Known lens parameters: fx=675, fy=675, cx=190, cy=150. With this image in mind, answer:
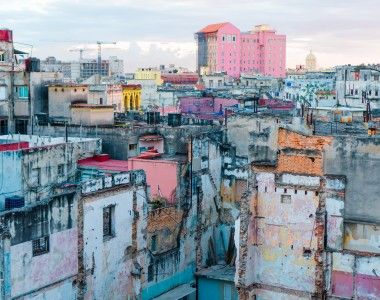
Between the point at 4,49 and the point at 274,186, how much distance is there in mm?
32389

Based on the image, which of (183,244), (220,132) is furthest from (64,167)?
(220,132)

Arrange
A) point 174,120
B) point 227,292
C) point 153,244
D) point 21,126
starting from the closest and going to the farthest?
point 153,244 < point 227,292 < point 174,120 < point 21,126

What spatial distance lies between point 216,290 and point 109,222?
8085 millimetres

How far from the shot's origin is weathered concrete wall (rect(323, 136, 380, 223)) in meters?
27.7

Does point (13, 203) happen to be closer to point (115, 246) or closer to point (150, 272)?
point (115, 246)

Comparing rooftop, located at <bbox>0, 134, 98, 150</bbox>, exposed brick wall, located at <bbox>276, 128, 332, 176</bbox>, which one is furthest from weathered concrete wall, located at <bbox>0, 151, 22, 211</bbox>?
exposed brick wall, located at <bbox>276, 128, 332, 176</bbox>

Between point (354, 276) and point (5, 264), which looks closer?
point (5, 264)

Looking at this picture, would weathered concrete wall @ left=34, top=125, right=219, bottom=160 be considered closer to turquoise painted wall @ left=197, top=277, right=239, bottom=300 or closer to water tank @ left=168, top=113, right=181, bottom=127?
water tank @ left=168, top=113, right=181, bottom=127

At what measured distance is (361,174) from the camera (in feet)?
91.5

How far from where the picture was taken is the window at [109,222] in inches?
1103

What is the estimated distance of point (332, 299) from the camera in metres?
28.0

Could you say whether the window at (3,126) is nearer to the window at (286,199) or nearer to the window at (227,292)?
the window at (227,292)

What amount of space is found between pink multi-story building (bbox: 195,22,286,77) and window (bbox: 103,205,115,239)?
A: 109733 millimetres

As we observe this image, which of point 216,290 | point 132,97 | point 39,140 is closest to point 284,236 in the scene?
point 216,290
